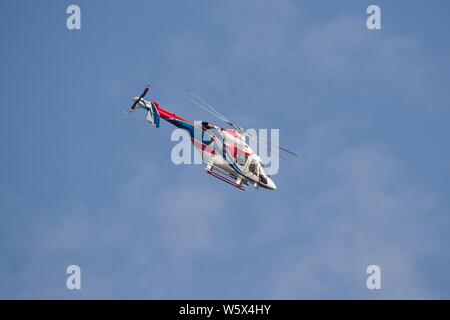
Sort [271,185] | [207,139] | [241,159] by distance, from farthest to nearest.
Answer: [207,139]
[271,185]
[241,159]

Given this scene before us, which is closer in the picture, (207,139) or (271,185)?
(271,185)

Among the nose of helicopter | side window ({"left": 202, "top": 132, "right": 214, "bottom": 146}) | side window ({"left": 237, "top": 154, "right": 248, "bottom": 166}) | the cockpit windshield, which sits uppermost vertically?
side window ({"left": 202, "top": 132, "right": 214, "bottom": 146})

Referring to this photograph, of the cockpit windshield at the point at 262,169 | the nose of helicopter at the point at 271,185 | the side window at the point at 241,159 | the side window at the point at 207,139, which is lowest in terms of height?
the nose of helicopter at the point at 271,185

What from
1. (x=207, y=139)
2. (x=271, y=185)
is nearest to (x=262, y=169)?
(x=271, y=185)

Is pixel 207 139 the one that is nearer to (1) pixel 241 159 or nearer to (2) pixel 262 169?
(1) pixel 241 159

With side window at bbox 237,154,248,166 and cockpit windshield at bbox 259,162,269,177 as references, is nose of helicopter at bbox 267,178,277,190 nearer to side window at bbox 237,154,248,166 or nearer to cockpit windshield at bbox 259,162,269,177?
cockpit windshield at bbox 259,162,269,177

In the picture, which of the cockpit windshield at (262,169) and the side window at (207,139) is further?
the side window at (207,139)

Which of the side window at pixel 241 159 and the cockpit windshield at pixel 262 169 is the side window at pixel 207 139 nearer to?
the side window at pixel 241 159

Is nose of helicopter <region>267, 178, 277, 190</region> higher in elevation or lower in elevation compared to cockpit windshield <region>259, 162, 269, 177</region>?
lower

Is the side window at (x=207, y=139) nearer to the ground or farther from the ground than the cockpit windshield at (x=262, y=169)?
farther from the ground
